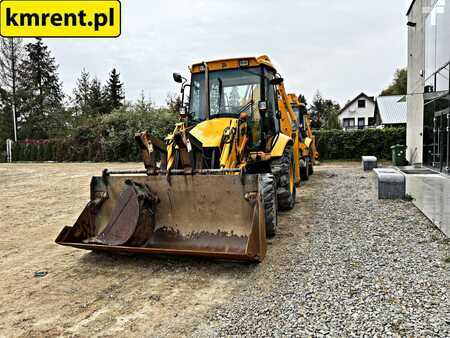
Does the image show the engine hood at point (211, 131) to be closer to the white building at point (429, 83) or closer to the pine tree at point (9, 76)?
the white building at point (429, 83)

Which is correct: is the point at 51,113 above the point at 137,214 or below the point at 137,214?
above

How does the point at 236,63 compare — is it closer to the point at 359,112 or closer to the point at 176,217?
the point at 176,217

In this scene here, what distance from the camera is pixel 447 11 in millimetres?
11906

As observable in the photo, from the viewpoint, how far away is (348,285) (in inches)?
148

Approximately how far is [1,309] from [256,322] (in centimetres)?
228

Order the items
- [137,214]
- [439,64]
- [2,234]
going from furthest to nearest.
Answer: [439,64]
[2,234]
[137,214]

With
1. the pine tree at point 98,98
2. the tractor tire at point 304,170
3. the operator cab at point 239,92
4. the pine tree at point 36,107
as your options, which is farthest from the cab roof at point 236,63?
the pine tree at point 98,98

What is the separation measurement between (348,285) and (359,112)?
54.6m

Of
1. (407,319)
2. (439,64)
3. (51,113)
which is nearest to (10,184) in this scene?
(407,319)

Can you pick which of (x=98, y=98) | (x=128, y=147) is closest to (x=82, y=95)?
(x=98, y=98)

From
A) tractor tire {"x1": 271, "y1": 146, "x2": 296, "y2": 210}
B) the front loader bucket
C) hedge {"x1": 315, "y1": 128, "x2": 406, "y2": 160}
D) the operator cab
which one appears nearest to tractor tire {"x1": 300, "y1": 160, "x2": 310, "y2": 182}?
tractor tire {"x1": 271, "y1": 146, "x2": 296, "y2": 210}

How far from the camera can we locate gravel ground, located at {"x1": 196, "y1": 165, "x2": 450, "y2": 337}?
3021 mm

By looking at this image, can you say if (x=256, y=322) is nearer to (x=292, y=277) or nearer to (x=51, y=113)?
(x=292, y=277)

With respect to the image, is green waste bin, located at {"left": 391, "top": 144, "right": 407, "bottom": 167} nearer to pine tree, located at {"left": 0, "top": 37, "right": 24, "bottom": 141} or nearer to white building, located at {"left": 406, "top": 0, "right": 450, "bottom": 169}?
white building, located at {"left": 406, "top": 0, "right": 450, "bottom": 169}
